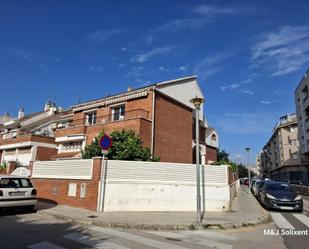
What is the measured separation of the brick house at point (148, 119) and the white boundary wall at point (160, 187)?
22.2ft

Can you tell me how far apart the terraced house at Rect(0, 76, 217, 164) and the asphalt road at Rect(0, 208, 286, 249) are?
1109cm

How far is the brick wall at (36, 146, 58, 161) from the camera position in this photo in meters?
29.5

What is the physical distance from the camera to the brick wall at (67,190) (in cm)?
1260

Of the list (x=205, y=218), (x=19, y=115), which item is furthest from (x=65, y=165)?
(x=19, y=115)

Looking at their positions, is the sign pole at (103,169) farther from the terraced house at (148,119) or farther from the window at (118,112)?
the window at (118,112)

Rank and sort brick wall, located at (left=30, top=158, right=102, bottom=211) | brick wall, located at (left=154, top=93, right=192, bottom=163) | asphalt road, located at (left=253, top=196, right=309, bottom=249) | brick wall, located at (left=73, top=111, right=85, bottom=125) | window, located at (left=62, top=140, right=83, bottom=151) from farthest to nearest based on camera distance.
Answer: brick wall, located at (left=73, top=111, right=85, bottom=125) → window, located at (left=62, top=140, right=83, bottom=151) → brick wall, located at (left=154, top=93, right=192, bottom=163) → brick wall, located at (left=30, top=158, right=102, bottom=211) → asphalt road, located at (left=253, top=196, right=309, bottom=249)

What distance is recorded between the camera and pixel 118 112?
24.1 m

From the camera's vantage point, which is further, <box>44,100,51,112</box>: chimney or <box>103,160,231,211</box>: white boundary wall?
<box>44,100,51,112</box>: chimney

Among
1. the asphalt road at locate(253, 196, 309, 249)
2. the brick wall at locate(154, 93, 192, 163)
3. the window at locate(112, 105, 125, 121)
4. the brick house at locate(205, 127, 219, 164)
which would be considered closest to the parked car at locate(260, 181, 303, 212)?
the asphalt road at locate(253, 196, 309, 249)

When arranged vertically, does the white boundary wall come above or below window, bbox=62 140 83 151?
below

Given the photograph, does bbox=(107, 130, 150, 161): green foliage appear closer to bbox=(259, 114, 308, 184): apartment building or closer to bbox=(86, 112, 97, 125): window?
bbox=(86, 112, 97, 125): window

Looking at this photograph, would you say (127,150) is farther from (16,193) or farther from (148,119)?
(16,193)

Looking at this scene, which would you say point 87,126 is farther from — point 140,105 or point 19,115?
point 19,115

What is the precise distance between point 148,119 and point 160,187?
344 inches
